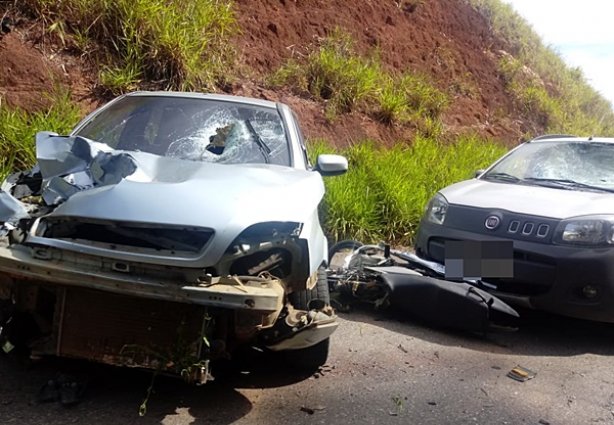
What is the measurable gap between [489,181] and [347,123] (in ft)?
14.3

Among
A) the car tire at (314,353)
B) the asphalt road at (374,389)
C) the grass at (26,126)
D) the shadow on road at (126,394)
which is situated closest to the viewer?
the shadow on road at (126,394)

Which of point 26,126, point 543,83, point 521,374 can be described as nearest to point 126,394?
point 521,374

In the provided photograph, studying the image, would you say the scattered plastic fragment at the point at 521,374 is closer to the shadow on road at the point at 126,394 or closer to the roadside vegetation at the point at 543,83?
the shadow on road at the point at 126,394

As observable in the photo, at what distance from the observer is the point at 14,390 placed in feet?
10.1

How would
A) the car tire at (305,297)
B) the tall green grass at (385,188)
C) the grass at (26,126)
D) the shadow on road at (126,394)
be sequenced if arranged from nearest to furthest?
the shadow on road at (126,394) → the car tire at (305,297) → the grass at (26,126) → the tall green grass at (385,188)

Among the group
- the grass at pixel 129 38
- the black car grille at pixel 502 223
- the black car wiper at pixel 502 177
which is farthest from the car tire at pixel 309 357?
the grass at pixel 129 38

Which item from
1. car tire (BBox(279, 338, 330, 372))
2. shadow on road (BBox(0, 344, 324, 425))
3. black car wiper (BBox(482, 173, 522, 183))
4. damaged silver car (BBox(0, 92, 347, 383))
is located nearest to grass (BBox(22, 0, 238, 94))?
black car wiper (BBox(482, 173, 522, 183))

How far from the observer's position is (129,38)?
7566 mm

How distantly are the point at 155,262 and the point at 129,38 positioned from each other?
5.65m

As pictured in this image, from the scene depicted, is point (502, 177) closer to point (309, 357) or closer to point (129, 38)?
point (309, 357)

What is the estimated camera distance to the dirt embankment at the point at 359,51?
7145mm

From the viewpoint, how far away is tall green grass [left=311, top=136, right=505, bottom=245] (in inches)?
280

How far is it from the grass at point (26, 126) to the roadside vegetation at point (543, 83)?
11577mm

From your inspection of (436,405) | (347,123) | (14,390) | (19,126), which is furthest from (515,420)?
(347,123)
